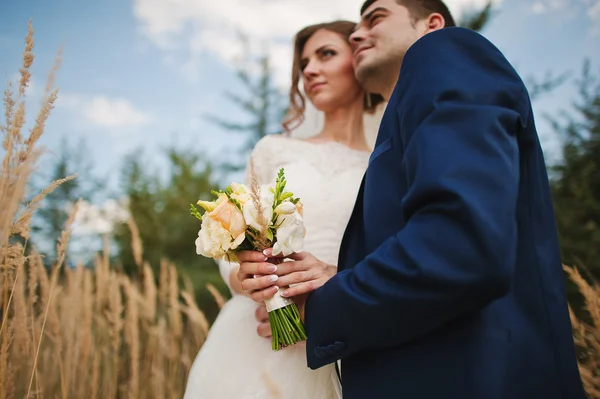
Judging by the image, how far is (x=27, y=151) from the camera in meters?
1.39

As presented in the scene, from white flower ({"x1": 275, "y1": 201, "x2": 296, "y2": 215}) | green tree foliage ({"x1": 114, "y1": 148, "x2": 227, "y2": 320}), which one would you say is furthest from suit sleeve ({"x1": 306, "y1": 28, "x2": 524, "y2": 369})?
green tree foliage ({"x1": 114, "y1": 148, "x2": 227, "y2": 320})

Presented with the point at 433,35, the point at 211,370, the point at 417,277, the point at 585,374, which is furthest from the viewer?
the point at 585,374

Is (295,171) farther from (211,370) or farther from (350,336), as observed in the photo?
(350,336)

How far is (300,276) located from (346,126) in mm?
1925

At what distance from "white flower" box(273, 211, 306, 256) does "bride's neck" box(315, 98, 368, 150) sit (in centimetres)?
172

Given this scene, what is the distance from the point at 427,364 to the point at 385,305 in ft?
0.75

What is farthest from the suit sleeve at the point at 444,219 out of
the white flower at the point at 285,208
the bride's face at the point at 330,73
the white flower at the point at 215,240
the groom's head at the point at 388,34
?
the bride's face at the point at 330,73

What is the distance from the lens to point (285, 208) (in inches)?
55.8

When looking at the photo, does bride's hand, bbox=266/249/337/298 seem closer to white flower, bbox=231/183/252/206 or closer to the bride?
white flower, bbox=231/183/252/206

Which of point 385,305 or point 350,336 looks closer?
point 385,305

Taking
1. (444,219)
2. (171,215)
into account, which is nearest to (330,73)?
(444,219)

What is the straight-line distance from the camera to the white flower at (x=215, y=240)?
1.44m

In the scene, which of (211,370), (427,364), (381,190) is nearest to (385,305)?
(427,364)

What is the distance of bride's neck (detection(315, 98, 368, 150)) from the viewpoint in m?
3.11
